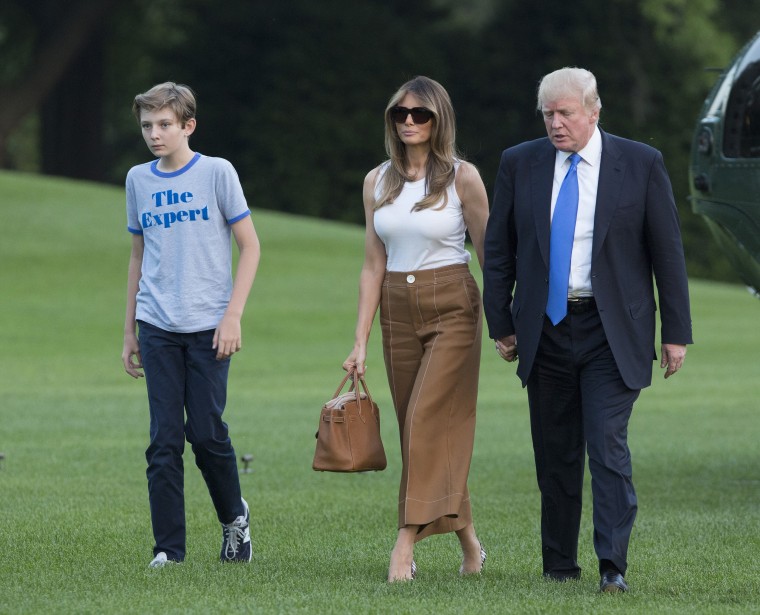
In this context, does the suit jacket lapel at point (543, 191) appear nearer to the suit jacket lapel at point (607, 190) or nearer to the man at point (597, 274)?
the man at point (597, 274)

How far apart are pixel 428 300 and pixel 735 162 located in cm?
347

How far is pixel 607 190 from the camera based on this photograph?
5941 millimetres

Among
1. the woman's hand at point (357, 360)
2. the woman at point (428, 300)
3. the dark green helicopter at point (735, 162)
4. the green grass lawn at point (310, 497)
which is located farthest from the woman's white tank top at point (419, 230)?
the dark green helicopter at point (735, 162)

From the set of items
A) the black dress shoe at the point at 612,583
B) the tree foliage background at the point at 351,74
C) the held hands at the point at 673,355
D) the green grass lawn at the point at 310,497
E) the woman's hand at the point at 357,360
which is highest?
the tree foliage background at the point at 351,74

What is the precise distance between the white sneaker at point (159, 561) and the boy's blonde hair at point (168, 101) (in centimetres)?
176

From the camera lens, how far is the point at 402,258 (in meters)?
6.33

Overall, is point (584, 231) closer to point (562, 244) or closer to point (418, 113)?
point (562, 244)

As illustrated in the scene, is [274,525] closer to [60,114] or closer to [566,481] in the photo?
[566,481]

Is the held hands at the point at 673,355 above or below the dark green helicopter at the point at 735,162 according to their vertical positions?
below

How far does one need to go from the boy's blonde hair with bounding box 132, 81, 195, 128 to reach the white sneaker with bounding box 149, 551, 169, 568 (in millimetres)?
1756

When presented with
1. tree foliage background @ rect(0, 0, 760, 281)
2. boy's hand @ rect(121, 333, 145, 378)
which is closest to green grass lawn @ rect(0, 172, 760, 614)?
boy's hand @ rect(121, 333, 145, 378)

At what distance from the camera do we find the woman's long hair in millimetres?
6281

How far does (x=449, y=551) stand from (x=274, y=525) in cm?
117

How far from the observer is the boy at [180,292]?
21.2ft
